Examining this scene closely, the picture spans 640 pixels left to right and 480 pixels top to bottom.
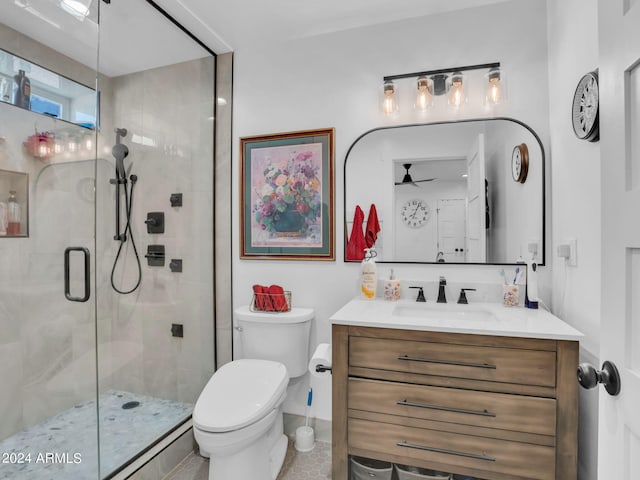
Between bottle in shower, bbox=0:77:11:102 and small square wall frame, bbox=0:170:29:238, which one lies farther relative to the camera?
small square wall frame, bbox=0:170:29:238

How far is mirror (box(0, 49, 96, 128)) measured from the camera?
54.7 inches

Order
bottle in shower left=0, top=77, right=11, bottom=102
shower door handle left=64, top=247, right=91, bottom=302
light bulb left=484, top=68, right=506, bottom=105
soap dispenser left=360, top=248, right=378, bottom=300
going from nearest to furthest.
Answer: bottle in shower left=0, top=77, right=11, bottom=102 → shower door handle left=64, top=247, right=91, bottom=302 → light bulb left=484, top=68, right=506, bottom=105 → soap dispenser left=360, top=248, right=378, bottom=300

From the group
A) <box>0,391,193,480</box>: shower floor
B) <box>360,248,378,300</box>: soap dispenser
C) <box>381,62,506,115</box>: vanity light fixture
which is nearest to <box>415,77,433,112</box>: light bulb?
<box>381,62,506,115</box>: vanity light fixture

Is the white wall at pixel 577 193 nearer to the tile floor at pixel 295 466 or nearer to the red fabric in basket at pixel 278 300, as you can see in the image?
the tile floor at pixel 295 466

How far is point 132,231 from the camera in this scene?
2203mm

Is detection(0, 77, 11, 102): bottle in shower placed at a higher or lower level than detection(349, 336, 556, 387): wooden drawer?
higher

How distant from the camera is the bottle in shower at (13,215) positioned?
1.49 metres

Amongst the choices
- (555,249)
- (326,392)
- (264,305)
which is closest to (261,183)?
(264,305)

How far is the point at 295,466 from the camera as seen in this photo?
1.80m

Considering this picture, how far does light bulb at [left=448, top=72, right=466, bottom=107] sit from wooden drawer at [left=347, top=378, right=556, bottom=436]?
4.52 feet

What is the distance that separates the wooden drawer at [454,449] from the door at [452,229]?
85cm

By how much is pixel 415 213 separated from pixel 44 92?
182 centimetres

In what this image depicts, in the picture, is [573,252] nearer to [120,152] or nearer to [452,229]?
[452,229]

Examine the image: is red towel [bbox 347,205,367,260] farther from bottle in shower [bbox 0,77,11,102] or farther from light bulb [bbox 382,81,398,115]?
bottle in shower [bbox 0,77,11,102]
